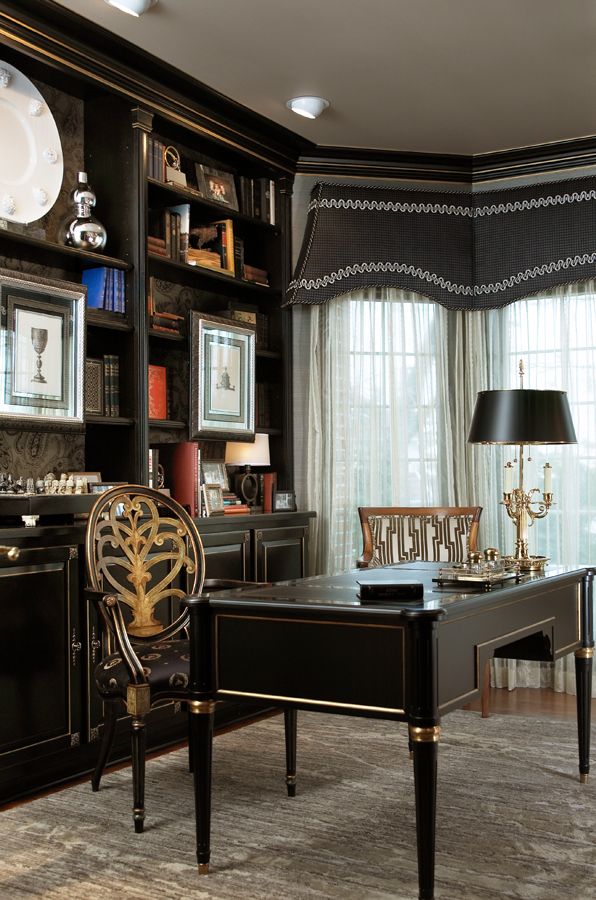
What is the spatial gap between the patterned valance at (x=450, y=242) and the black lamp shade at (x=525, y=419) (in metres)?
1.79

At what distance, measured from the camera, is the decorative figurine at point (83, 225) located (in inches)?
157

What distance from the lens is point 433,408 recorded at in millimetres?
5316

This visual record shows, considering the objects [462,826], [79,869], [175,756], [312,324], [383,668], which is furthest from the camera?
[312,324]

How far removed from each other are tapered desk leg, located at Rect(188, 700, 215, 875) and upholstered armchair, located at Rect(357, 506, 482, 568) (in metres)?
2.06

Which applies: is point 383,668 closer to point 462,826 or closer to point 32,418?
point 462,826

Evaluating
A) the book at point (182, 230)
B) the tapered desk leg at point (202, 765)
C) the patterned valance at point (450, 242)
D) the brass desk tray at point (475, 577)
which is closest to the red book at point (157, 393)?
the book at point (182, 230)

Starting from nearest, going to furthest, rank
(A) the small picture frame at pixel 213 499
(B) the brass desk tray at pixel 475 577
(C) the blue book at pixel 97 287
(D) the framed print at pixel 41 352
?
1. (B) the brass desk tray at pixel 475 577
2. (D) the framed print at pixel 41 352
3. (C) the blue book at pixel 97 287
4. (A) the small picture frame at pixel 213 499

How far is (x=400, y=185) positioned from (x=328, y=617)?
343 centimetres

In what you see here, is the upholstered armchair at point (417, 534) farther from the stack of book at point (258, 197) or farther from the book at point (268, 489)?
the stack of book at point (258, 197)

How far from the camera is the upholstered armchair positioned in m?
4.70

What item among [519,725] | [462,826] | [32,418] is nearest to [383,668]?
[462,826]

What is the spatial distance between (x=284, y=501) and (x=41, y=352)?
1.73 meters

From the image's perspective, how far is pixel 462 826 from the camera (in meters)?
A: 3.05

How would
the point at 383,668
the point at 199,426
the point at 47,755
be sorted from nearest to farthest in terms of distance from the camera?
the point at 383,668 → the point at 47,755 → the point at 199,426
